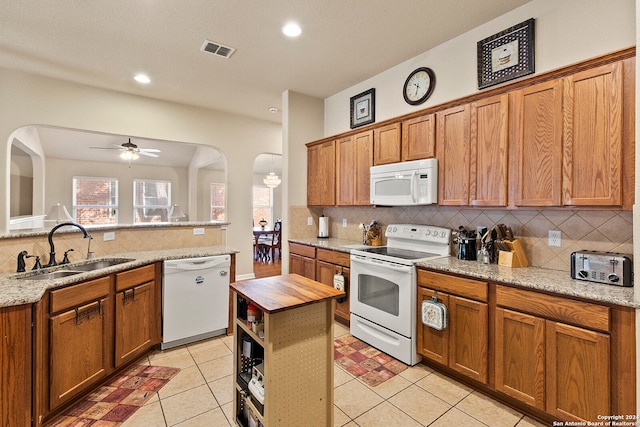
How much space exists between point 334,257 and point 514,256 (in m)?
1.76

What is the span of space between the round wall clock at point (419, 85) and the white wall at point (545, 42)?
5 cm

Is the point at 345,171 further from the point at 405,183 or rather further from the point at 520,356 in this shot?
the point at 520,356

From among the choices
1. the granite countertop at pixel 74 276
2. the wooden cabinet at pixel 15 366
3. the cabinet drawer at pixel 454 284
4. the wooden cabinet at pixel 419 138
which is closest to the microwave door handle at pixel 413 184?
the wooden cabinet at pixel 419 138

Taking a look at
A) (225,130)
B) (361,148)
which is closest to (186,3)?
(361,148)

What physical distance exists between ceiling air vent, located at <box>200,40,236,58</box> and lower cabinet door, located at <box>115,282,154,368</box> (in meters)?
2.33

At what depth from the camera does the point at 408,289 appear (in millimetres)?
Result: 2506

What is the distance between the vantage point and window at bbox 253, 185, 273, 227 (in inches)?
397

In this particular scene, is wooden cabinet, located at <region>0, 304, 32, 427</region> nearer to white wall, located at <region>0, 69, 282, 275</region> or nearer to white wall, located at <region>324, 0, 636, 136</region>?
white wall, located at <region>0, 69, 282, 275</region>

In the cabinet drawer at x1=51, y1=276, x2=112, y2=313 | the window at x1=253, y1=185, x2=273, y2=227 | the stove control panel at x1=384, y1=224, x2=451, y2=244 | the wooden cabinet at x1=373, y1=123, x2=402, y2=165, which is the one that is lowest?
the cabinet drawer at x1=51, y1=276, x2=112, y2=313

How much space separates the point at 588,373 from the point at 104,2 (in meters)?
4.08

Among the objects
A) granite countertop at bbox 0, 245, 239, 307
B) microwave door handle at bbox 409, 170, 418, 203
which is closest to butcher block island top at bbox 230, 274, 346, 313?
granite countertop at bbox 0, 245, 239, 307

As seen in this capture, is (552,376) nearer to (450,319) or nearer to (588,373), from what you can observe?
(588,373)

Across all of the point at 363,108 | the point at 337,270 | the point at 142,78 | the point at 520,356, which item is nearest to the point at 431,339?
the point at 520,356

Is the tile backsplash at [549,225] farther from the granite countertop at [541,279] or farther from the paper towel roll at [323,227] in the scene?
the paper towel roll at [323,227]
